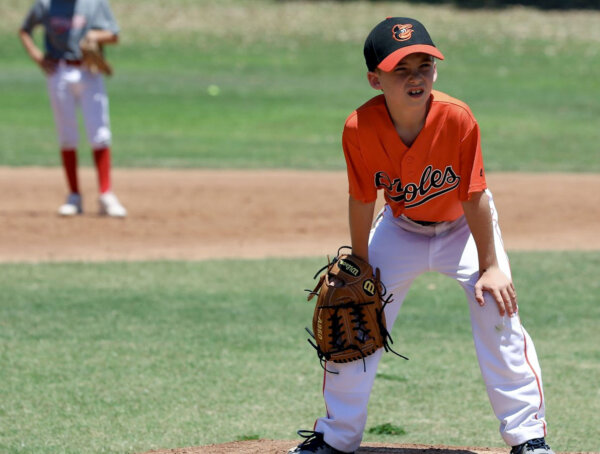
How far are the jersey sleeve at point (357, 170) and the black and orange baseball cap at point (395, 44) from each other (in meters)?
0.26

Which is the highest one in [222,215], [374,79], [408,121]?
[374,79]

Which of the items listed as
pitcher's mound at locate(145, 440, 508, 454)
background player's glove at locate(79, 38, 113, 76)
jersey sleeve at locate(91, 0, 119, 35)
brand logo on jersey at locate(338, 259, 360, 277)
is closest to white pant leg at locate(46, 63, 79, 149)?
background player's glove at locate(79, 38, 113, 76)

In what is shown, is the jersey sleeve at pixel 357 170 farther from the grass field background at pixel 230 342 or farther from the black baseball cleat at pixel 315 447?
the grass field background at pixel 230 342

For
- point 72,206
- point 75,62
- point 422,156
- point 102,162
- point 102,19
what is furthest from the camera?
point 72,206

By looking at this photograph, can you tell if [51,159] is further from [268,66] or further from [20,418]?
[268,66]

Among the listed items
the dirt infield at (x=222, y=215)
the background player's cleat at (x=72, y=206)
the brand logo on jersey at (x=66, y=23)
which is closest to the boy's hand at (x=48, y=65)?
the brand logo on jersey at (x=66, y=23)

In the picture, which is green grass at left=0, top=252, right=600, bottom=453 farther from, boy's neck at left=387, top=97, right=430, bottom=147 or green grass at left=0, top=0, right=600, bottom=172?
green grass at left=0, top=0, right=600, bottom=172

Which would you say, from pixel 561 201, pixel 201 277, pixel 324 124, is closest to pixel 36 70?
pixel 324 124

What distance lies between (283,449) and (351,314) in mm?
627

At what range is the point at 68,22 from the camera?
9.91m

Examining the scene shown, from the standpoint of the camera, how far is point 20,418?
4.84m

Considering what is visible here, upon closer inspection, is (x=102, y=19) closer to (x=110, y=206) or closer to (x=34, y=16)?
(x=34, y=16)

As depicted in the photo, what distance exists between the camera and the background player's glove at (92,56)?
965cm

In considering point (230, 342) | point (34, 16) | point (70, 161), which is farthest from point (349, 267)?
point (34, 16)
